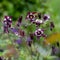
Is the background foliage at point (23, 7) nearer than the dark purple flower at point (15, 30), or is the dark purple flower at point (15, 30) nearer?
the dark purple flower at point (15, 30)

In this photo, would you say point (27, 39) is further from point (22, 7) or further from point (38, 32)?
point (22, 7)

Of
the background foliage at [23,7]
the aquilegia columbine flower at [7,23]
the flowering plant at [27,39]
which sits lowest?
the flowering plant at [27,39]

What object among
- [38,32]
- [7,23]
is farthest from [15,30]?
[38,32]

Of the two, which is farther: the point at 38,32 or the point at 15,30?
the point at 15,30

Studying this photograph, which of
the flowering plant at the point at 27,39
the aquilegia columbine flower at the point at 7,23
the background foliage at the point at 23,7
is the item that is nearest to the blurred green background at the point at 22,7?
the background foliage at the point at 23,7

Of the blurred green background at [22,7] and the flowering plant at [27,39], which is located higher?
the blurred green background at [22,7]

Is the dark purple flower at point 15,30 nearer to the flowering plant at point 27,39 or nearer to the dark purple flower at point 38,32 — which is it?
the flowering plant at point 27,39

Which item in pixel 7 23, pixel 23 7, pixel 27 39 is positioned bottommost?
pixel 27 39

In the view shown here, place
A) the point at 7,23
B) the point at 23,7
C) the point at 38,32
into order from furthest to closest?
the point at 23,7, the point at 7,23, the point at 38,32

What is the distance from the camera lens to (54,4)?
5.02m

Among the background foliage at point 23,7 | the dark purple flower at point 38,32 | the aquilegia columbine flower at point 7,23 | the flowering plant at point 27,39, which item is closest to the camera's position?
the flowering plant at point 27,39

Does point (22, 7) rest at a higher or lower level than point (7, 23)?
higher

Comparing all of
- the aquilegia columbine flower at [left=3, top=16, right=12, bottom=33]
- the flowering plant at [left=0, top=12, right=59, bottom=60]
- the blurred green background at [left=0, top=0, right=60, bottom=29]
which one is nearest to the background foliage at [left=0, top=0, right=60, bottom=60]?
the blurred green background at [left=0, top=0, right=60, bottom=29]

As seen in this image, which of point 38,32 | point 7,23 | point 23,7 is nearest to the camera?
point 38,32
